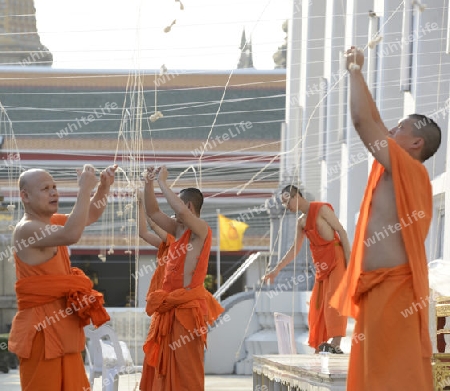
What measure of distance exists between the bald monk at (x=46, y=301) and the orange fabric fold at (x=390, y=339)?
1.36 meters

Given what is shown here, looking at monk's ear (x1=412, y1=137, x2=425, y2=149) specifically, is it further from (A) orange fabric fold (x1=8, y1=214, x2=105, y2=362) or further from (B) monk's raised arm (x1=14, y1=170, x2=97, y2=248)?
(A) orange fabric fold (x1=8, y1=214, x2=105, y2=362)

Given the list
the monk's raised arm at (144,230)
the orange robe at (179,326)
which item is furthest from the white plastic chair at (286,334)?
the orange robe at (179,326)

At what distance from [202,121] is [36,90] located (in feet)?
15.7

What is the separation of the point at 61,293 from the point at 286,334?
382 cm

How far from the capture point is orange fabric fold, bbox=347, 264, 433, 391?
4988 mm

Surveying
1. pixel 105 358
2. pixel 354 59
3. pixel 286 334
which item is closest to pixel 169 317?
pixel 105 358

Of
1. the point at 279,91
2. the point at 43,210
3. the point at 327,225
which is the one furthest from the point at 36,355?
the point at 279,91

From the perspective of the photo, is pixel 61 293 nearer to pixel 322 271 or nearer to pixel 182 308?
pixel 182 308

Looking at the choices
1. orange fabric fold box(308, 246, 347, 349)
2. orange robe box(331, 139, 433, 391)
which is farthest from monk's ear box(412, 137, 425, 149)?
orange fabric fold box(308, 246, 347, 349)

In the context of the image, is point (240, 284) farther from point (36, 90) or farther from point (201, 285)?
point (201, 285)

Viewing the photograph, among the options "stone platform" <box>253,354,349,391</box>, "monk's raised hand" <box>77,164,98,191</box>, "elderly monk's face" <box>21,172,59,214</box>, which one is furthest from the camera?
"stone platform" <box>253,354,349,391</box>

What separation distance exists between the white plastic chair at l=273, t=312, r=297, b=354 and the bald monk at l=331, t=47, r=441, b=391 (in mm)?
3937

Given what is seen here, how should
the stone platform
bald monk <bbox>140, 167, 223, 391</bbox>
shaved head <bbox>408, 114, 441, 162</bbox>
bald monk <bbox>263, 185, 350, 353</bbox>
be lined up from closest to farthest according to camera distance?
1. shaved head <bbox>408, 114, 441, 162</bbox>
2. the stone platform
3. bald monk <bbox>140, 167, 223, 391</bbox>
4. bald monk <bbox>263, 185, 350, 353</bbox>

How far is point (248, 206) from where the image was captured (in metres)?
35.1
